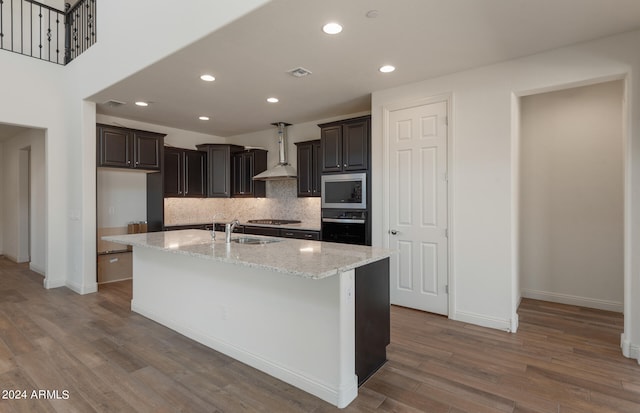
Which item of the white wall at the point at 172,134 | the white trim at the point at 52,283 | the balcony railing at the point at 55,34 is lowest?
the white trim at the point at 52,283

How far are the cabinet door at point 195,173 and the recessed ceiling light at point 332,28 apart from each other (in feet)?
14.2

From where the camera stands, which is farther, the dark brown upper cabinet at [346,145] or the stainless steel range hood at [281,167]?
the stainless steel range hood at [281,167]

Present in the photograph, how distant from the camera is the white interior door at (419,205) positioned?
3.83 m

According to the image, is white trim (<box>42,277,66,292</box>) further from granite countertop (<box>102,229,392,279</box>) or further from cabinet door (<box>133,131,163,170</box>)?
granite countertop (<box>102,229,392,279</box>)

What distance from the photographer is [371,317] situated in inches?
101

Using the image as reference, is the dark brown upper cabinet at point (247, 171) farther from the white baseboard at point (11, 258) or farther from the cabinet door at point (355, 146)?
the white baseboard at point (11, 258)

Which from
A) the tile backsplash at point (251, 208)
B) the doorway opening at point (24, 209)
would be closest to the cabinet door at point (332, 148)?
the tile backsplash at point (251, 208)

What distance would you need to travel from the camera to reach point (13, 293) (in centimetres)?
475

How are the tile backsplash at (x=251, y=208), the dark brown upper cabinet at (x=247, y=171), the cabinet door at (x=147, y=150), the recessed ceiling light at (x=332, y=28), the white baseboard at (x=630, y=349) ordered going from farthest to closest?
the dark brown upper cabinet at (x=247, y=171)
the tile backsplash at (x=251, y=208)
the cabinet door at (x=147, y=150)
the white baseboard at (x=630, y=349)
the recessed ceiling light at (x=332, y=28)

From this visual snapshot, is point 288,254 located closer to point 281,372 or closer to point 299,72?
point 281,372

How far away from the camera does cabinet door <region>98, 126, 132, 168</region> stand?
16.6 feet

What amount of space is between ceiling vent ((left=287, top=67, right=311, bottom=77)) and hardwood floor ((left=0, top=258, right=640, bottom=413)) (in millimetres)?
2822

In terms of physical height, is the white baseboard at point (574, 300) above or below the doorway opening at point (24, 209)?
below

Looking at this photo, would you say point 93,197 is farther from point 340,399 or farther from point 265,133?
point 340,399
